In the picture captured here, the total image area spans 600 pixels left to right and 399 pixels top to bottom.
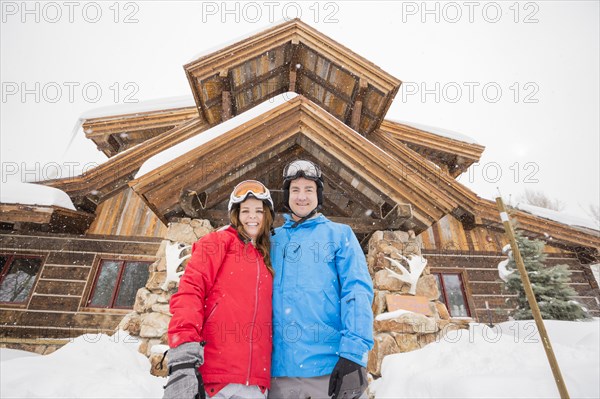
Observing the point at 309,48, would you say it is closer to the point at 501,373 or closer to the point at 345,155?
the point at 345,155

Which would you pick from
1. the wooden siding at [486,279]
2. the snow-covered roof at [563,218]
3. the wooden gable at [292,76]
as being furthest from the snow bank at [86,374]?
the snow-covered roof at [563,218]

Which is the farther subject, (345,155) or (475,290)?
(475,290)

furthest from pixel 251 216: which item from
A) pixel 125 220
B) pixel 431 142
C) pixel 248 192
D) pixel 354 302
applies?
pixel 431 142

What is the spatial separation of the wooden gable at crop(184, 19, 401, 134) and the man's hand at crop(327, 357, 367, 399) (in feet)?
24.5

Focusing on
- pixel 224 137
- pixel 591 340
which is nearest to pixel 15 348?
pixel 224 137

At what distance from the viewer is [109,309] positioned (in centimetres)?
666

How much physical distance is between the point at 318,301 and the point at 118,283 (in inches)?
264

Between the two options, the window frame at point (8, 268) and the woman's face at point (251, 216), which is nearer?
the woman's face at point (251, 216)

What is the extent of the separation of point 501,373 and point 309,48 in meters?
8.44

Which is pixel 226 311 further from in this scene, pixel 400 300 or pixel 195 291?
pixel 400 300

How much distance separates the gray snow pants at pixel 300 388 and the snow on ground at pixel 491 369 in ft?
6.15

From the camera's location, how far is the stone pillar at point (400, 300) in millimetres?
4527

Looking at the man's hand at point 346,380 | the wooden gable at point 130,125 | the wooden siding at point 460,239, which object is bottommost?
the man's hand at point 346,380

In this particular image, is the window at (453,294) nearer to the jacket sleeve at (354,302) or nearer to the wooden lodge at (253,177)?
the wooden lodge at (253,177)
